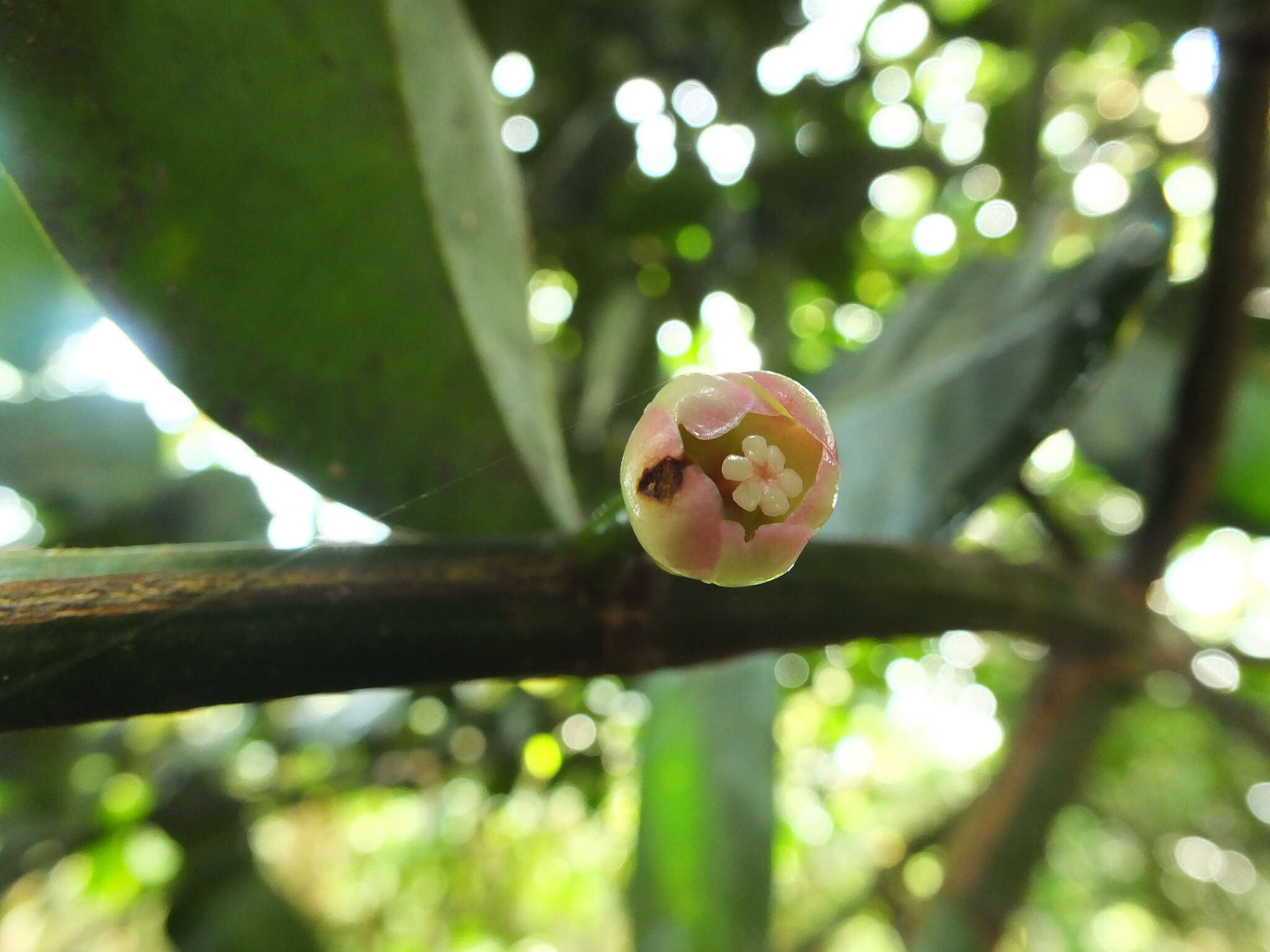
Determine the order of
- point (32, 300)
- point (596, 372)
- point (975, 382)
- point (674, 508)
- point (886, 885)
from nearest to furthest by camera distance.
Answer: point (674, 508), point (975, 382), point (32, 300), point (596, 372), point (886, 885)

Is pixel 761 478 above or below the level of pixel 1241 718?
above

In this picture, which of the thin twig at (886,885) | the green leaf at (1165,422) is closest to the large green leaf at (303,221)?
the green leaf at (1165,422)

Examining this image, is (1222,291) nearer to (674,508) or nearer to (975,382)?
(975,382)

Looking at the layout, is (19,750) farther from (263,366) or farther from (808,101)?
(808,101)

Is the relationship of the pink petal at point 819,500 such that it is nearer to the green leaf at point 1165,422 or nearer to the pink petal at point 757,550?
the pink petal at point 757,550

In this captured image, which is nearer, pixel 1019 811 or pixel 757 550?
pixel 757 550

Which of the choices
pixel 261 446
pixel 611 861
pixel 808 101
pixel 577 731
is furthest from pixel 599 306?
pixel 611 861

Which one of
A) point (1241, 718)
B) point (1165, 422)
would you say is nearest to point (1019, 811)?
point (1241, 718)
